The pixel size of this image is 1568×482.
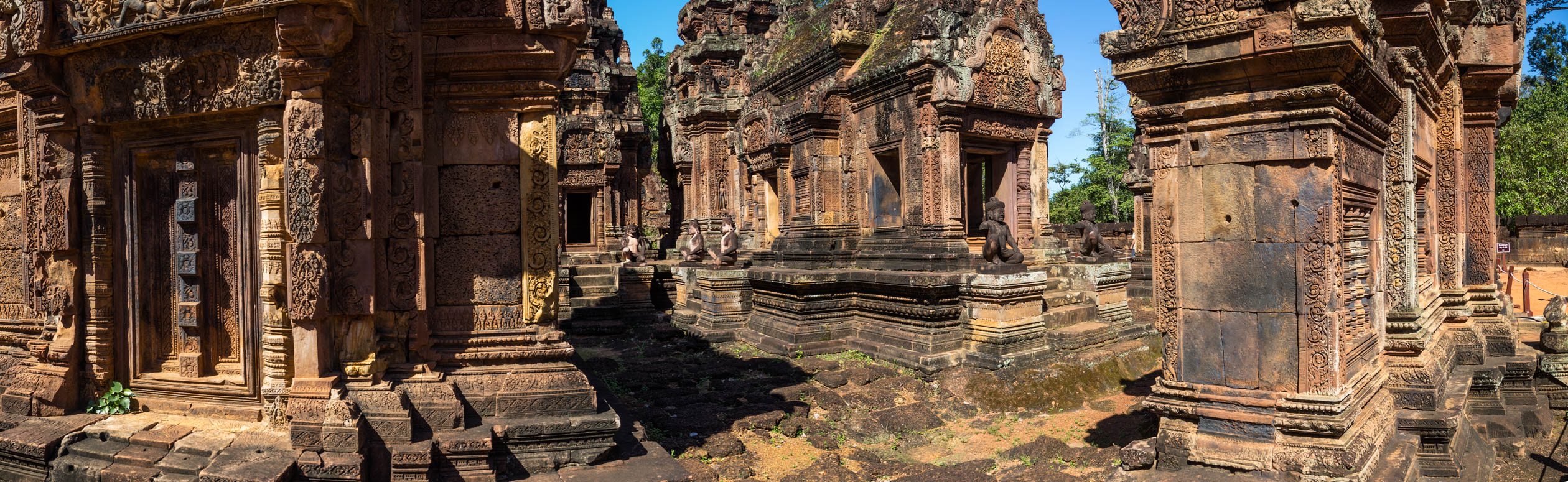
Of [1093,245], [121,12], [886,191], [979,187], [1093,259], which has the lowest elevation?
[1093,259]

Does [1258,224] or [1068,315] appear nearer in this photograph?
[1258,224]

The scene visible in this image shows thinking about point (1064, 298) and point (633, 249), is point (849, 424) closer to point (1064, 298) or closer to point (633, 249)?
point (1064, 298)

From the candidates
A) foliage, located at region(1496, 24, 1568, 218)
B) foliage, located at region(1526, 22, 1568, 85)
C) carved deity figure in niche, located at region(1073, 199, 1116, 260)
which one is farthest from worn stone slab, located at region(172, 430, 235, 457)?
foliage, located at region(1526, 22, 1568, 85)

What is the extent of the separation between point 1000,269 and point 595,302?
802 centimetres

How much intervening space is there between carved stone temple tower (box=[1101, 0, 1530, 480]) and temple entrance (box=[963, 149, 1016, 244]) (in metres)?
5.91

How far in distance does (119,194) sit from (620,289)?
10.4 metres

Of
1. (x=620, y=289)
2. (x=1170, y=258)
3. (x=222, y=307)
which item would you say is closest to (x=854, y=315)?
(x=620, y=289)

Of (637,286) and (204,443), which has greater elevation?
(637,286)

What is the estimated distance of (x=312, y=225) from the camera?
4.20m

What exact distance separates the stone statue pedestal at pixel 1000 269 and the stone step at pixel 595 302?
716 centimetres

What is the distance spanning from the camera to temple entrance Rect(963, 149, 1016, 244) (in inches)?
468

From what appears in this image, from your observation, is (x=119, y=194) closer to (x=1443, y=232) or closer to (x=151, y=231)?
(x=151, y=231)

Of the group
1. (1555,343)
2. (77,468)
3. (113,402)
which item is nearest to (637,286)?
(113,402)

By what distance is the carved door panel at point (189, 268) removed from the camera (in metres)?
4.86
